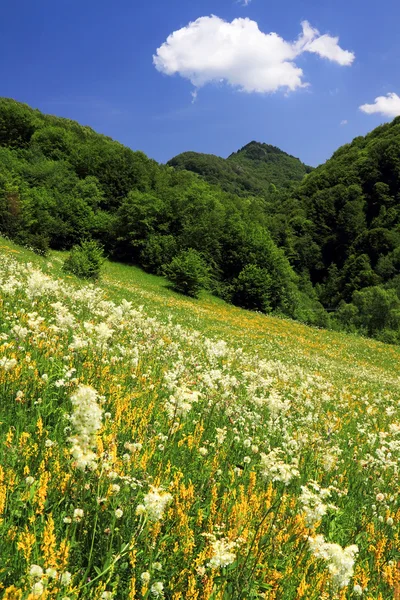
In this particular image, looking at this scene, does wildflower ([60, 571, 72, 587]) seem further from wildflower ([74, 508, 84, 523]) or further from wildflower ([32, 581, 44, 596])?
wildflower ([74, 508, 84, 523])

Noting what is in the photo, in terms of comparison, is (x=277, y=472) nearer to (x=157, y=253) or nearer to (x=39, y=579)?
(x=39, y=579)

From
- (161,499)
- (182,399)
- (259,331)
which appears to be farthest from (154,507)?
(259,331)

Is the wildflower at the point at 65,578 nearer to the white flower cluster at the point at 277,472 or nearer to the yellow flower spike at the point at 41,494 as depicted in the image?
the yellow flower spike at the point at 41,494

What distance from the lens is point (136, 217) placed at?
176 ft

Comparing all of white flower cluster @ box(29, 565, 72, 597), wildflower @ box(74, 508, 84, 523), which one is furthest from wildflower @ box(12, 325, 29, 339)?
white flower cluster @ box(29, 565, 72, 597)

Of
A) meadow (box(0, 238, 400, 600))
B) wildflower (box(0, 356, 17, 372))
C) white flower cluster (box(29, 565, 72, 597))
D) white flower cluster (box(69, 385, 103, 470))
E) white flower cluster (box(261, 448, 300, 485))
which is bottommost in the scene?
meadow (box(0, 238, 400, 600))

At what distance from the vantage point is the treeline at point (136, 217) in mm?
51188

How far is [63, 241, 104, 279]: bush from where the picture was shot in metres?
27.1

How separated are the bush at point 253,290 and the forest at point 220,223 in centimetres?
15

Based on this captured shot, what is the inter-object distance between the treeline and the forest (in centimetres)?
19

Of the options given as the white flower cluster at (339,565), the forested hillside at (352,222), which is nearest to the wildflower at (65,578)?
the white flower cluster at (339,565)

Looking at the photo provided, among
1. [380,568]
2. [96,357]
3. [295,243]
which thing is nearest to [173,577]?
[380,568]

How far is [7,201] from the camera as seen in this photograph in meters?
35.9

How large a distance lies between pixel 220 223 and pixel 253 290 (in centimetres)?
1615
